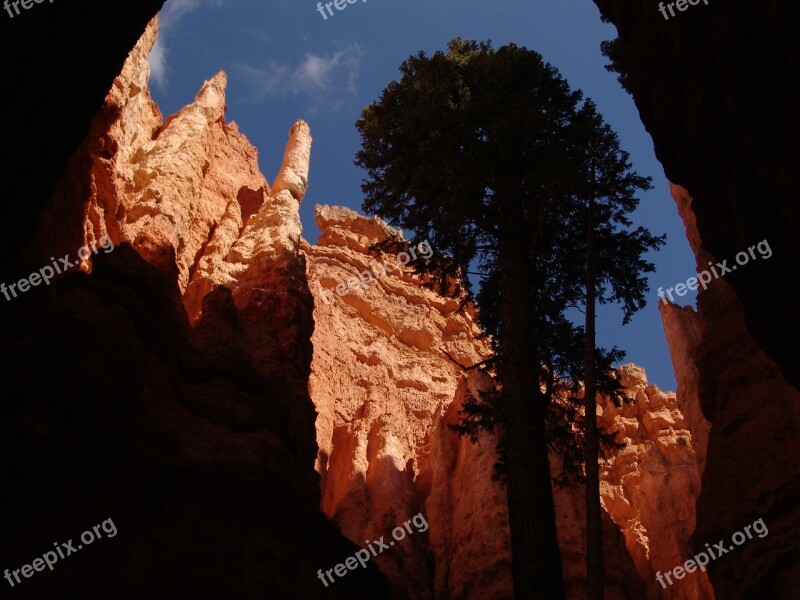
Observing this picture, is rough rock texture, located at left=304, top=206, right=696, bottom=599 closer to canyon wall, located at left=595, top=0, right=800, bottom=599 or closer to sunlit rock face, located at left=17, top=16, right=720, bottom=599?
sunlit rock face, located at left=17, top=16, right=720, bottom=599

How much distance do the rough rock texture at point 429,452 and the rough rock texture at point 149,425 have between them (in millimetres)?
4530

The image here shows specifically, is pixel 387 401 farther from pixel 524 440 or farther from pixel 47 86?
pixel 47 86

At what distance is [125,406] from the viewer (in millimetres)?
12188

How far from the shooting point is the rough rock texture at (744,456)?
11828 millimetres

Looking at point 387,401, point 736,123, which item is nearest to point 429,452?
point 387,401

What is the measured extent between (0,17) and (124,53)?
13.3ft

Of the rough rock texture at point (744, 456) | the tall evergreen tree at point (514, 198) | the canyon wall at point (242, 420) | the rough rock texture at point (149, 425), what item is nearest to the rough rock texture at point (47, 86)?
the rough rock texture at point (149, 425)

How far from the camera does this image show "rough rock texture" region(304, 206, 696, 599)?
2142cm

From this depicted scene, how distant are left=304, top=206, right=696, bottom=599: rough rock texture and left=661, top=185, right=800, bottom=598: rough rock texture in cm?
670

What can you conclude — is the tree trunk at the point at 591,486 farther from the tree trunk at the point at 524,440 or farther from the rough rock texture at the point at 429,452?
the rough rock texture at the point at 429,452

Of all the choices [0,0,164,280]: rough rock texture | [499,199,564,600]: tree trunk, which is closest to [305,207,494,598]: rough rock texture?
[499,199,564,600]: tree trunk

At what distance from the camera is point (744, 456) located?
13.7 meters

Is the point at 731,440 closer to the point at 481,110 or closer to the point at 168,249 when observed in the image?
the point at 481,110

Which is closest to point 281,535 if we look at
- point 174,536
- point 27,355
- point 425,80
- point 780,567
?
point 174,536
